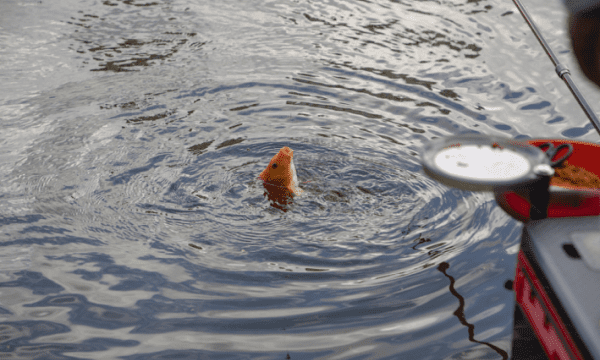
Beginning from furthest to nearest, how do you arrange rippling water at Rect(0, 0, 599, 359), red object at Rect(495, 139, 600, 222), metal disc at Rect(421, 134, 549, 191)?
rippling water at Rect(0, 0, 599, 359)
red object at Rect(495, 139, 600, 222)
metal disc at Rect(421, 134, 549, 191)

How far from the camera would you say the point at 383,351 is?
2.22 metres

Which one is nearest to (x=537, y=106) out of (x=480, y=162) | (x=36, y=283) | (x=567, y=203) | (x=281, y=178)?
(x=281, y=178)

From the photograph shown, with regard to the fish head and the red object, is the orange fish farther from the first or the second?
the red object

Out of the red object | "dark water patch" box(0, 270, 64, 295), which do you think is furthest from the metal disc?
"dark water patch" box(0, 270, 64, 295)

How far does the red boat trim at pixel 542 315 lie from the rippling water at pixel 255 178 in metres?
0.37

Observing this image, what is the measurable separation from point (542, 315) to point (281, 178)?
5.49 ft

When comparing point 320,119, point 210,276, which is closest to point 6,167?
point 210,276

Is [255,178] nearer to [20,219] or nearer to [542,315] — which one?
[20,219]

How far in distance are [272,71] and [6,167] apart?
2340 mm

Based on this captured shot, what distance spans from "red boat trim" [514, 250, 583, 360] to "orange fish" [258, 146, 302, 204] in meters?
1.45

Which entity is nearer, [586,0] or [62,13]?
[586,0]

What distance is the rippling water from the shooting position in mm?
2383

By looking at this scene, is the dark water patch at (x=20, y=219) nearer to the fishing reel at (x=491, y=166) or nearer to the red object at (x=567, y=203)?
the fishing reel at (x=491, y=166)

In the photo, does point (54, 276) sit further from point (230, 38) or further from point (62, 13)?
point (62, 13)
